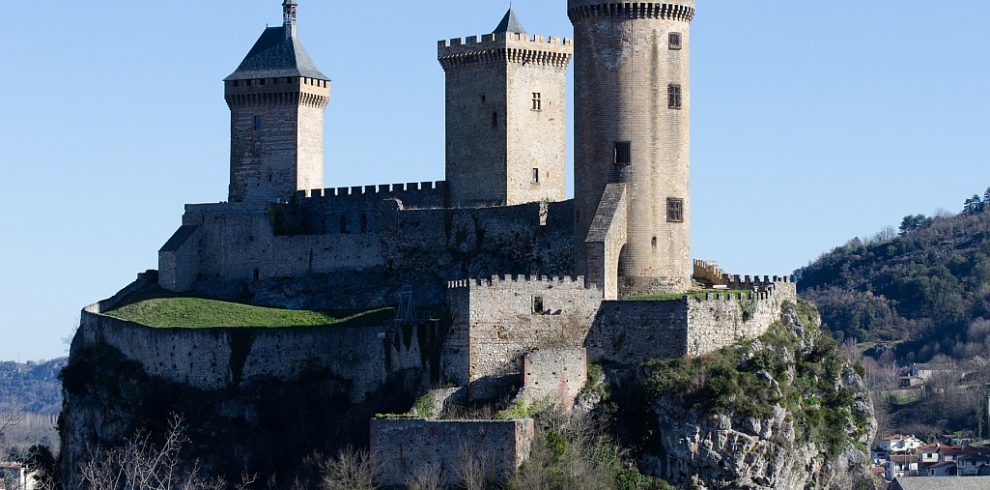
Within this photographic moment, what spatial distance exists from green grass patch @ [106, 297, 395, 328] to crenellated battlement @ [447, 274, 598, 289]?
786 centimetres

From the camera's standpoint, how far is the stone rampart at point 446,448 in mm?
61938

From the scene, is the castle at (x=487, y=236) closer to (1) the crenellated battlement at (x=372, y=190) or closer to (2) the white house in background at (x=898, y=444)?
(1) the crenellated battlement at (x=372, y=190)

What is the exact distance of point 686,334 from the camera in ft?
217

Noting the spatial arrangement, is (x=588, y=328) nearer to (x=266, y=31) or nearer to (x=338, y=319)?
(x=338, y=319)

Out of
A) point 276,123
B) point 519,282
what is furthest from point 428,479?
point 276,123

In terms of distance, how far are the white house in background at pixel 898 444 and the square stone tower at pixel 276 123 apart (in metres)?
62.2

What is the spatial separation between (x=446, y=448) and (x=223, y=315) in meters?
19.9

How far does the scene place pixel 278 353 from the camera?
247 ft

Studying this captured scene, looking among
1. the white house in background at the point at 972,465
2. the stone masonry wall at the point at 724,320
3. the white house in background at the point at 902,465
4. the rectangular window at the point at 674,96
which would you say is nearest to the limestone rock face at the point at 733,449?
the stone masonry wall at the point at 724,320

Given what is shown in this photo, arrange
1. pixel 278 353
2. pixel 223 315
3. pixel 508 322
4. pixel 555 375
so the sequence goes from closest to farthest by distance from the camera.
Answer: pixel 555 375 < pixel 508 322 < pixel 278 353 < pixel 223 315

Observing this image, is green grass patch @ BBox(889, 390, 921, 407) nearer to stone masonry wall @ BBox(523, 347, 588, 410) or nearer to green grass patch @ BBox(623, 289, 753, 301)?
green grass patch @ BBox(623, 289, 753, 301)

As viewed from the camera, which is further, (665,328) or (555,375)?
(665,328)

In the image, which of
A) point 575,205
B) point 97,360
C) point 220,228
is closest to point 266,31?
point 220,228

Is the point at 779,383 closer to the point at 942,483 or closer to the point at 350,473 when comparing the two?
the point at 350,473
